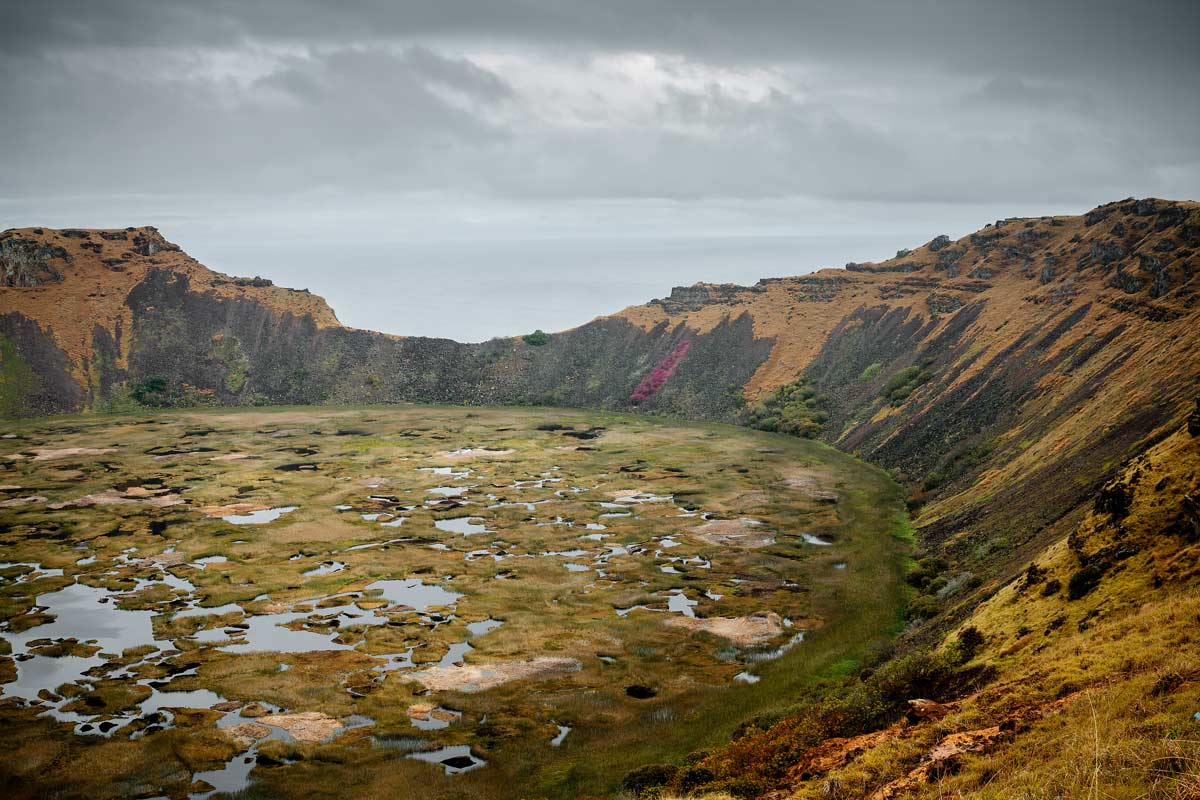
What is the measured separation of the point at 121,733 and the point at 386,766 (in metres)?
12.5

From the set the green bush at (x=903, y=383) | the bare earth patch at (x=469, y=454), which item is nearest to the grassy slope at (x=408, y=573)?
the bare earth patch at (x=469, y=454)

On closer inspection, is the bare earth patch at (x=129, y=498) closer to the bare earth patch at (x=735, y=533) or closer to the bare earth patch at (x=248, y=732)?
the bare earth patch at (x=248, y=732)

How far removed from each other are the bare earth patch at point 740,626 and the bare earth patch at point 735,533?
592 inches

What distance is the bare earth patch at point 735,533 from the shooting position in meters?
64.7

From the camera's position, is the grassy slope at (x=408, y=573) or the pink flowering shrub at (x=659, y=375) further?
the pink flowering shrub at (x=659, y=375)

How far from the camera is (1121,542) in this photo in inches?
1204

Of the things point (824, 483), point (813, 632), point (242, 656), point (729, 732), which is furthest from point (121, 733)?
point (824, 483)

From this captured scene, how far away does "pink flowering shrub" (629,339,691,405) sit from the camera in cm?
15162

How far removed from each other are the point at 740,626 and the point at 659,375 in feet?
362

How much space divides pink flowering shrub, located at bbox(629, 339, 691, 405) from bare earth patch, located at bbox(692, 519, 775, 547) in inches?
3177

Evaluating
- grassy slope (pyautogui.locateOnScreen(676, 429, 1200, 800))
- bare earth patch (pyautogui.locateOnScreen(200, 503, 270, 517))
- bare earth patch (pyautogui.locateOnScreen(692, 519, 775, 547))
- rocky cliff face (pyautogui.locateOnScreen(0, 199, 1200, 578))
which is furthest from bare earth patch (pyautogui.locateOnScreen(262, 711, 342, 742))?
bare earth patch (pyautogui.locateOnScreen(200, 503, 270, 517))

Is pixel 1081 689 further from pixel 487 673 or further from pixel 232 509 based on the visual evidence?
pixel 232 509

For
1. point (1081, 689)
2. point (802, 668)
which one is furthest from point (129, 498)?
point (1081, 689)

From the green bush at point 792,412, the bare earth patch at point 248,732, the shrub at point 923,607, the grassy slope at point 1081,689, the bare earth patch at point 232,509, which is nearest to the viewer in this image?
the grassy slope at point 1081,689
